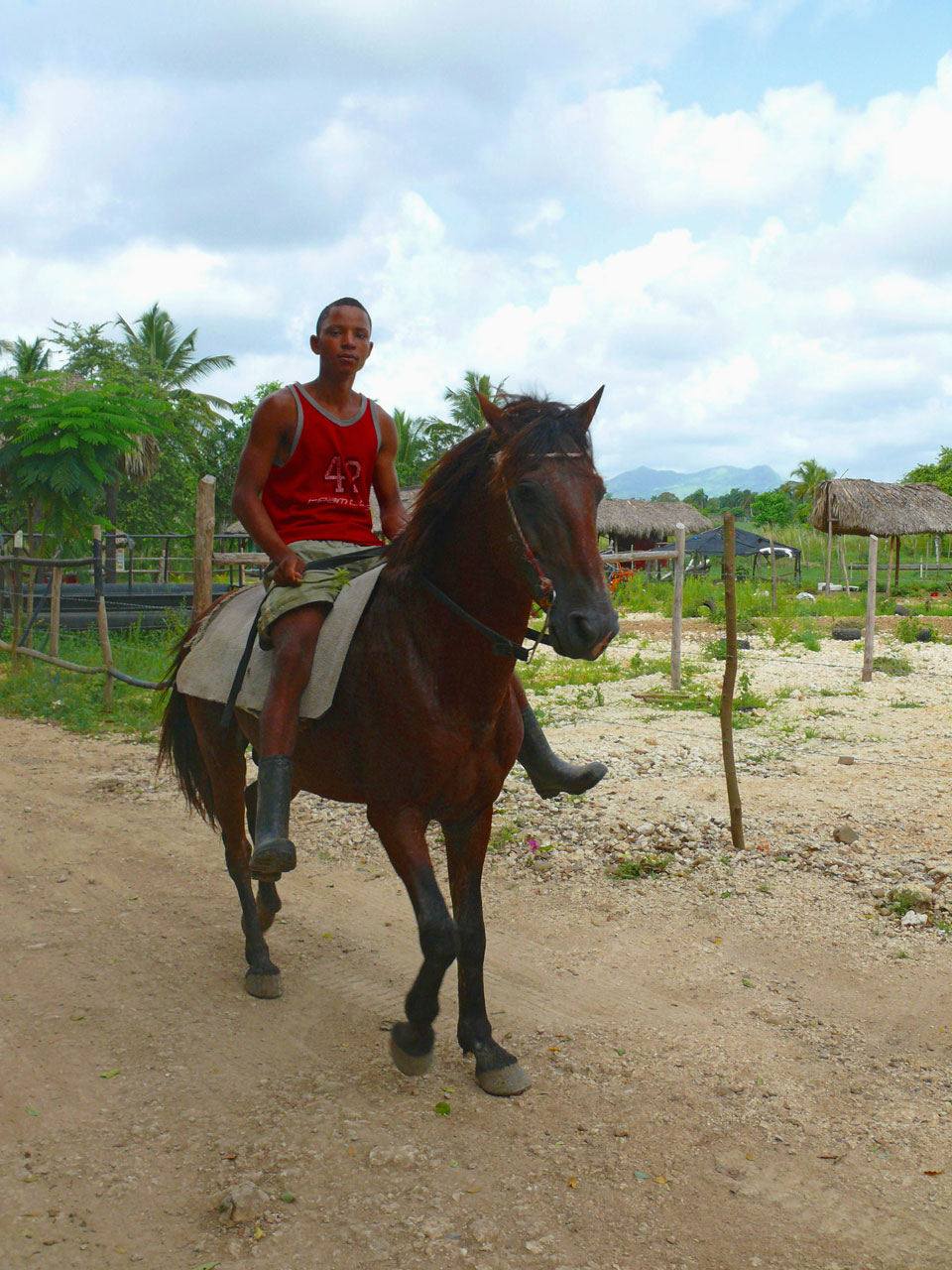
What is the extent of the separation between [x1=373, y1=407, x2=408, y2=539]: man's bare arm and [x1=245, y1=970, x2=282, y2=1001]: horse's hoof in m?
1.81

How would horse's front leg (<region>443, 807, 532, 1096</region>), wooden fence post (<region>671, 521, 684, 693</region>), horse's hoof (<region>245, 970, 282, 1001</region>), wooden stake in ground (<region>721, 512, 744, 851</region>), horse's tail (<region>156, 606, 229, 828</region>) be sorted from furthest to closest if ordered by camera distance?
1. wooden fence post (<region>671, 521, 684, 693</region>)
2. wooden stake in ground (<region>721, 512, 744, 851</region>)
3. horse's tail (<region>156, 606, 229, 828</region>)
4. horse's hoof (<region>245, 970, 282, 1001</region>)
5. horse's front leg (<region>443, 807, 532, 1096</region>)

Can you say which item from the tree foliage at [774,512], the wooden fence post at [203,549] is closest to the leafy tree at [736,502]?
the tree foliage at [774,512]

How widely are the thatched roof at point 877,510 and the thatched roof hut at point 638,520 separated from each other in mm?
8305

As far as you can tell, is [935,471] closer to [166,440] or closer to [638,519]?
[638,519]

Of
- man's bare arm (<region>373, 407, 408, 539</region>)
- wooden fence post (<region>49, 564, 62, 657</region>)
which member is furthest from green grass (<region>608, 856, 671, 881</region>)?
wooden fence post (<region>49, 564, 62, 657</region>)

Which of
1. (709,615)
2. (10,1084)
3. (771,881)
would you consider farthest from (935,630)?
(10,1084)

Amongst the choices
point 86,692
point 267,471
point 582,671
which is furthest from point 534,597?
point 582,671

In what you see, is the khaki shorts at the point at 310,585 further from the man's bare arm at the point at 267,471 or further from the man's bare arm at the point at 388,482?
the man's bare arm at the point at 388,482

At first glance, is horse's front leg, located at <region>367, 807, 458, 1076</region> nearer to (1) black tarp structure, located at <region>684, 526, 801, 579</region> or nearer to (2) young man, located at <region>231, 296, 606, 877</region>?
(2) young man, located at <region>231, 296, 606, 877</region>

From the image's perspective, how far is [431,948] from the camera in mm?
2797

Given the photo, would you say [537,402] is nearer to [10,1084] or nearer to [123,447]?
[10,1084]

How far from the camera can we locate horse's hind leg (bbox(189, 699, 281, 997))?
150 inches

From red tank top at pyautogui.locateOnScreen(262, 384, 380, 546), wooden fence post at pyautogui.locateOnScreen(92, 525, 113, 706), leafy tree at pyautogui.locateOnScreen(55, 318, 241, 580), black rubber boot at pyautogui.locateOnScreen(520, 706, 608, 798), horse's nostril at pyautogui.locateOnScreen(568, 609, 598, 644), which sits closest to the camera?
horse's nostril at pyautogui.locateOnScreen(568, 609, 598, 644)

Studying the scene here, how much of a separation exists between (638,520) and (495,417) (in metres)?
34.2
